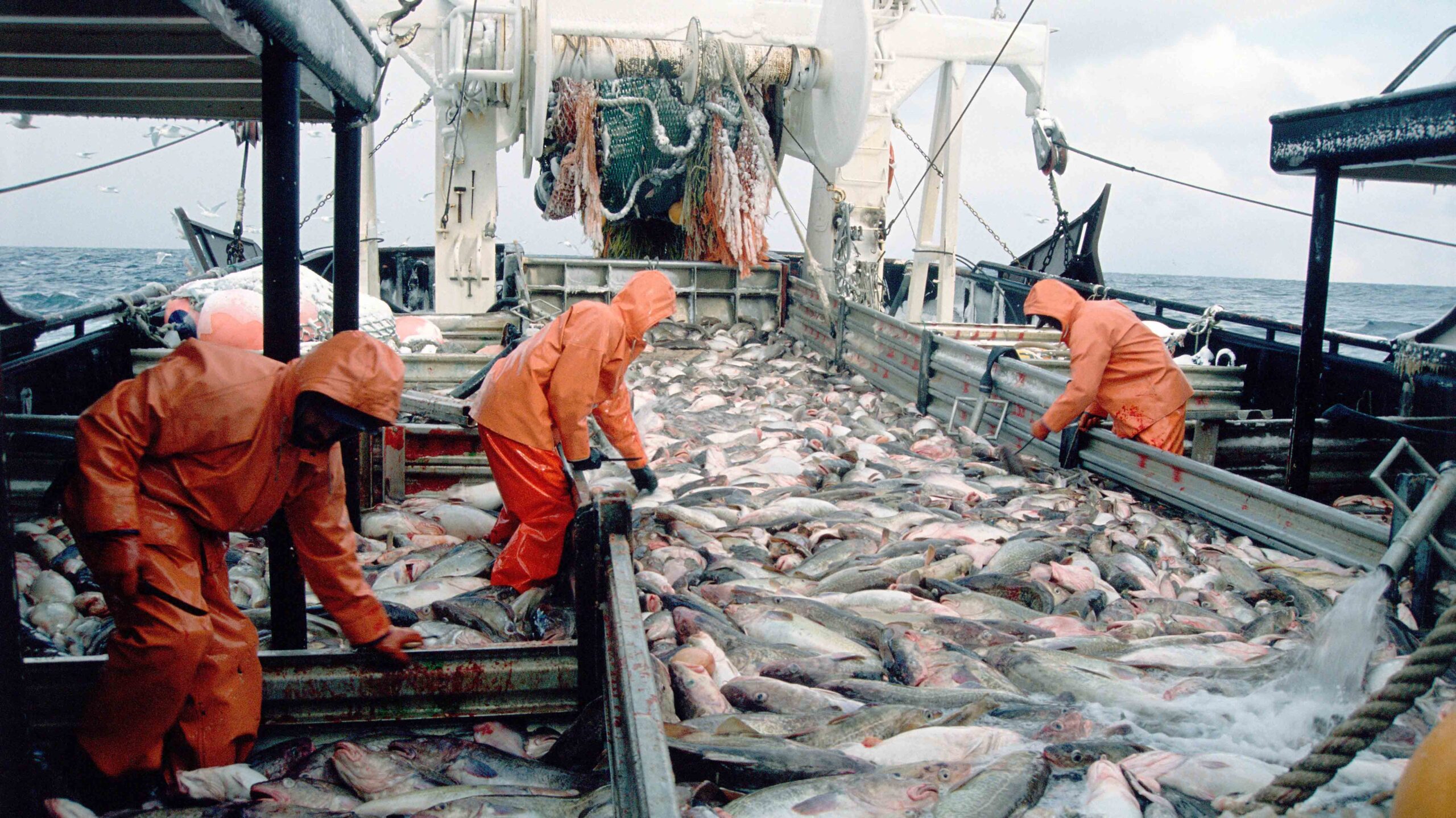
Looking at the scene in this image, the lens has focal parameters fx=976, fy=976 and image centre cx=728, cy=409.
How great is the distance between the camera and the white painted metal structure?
1033cm

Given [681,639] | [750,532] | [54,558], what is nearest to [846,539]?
[750,532]

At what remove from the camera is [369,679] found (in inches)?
131

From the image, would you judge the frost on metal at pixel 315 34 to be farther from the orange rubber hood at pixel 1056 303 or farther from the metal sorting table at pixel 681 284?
the metal sorting table at pixel 681 284

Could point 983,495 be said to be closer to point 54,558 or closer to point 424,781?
point 424,781

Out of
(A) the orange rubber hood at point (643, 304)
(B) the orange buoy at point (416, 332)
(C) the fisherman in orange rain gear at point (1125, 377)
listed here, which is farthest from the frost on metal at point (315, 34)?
(C) the fisherman in orange rain gear at point (1125, 377)

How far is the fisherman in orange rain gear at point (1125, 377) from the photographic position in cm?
661

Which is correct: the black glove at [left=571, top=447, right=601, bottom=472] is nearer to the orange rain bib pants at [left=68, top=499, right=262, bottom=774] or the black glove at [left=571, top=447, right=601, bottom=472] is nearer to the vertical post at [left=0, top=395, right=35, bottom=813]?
the orange rain bib pants at [left=68, top=499, right=262, bottom=774]

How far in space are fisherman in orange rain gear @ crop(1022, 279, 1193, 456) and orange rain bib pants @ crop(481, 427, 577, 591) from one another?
3514 millimetres

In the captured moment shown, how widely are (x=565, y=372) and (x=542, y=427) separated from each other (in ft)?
0.96

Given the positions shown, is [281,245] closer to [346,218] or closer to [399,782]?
[346,218]

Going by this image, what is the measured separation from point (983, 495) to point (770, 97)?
26.3 ft

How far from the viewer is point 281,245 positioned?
10.8 feet

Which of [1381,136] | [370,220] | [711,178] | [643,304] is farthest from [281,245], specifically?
[370,220]

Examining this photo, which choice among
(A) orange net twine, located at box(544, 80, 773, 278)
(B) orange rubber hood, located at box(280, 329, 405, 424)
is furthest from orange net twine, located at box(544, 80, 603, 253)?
(B) orange rubber hood, located at box(280, 329, 405, 424)
